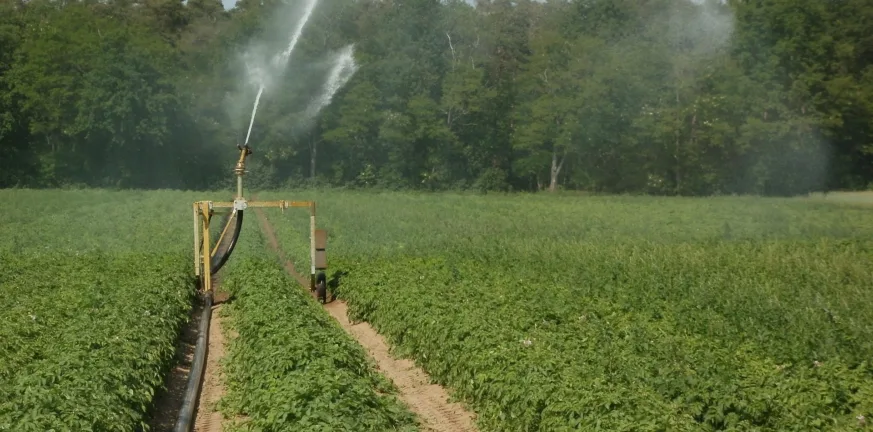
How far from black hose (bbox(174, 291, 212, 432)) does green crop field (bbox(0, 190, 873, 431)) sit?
409 millimetres

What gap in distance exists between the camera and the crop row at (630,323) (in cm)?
920

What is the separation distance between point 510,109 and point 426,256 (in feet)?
186

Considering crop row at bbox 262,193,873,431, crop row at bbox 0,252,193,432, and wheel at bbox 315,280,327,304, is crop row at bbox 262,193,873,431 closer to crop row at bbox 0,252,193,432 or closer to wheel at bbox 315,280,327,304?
wheel at bbox 315,280,327,304

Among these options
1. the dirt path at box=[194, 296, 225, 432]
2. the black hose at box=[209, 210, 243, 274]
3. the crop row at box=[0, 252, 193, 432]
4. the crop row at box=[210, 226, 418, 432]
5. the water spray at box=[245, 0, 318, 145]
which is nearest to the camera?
the crop row at box=[0, 252, 193, 432]

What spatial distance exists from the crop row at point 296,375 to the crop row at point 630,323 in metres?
1.29

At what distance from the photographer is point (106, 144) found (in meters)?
70.9

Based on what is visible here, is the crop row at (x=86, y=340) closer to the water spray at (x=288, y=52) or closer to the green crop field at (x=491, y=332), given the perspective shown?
the green crop field at (x=491, y=332)

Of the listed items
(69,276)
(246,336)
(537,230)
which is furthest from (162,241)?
(246,336)

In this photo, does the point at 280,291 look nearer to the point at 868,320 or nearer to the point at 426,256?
the point at 426,256

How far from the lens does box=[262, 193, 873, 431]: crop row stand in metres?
9.20

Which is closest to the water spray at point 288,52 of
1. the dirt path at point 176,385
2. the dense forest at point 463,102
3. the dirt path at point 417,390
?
the dirt path at point 176,385

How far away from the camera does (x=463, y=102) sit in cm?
7500

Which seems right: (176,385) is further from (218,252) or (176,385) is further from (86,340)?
(218,252)

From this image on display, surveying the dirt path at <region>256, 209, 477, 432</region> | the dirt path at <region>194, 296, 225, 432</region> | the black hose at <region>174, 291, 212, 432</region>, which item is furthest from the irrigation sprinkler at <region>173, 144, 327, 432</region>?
the dirt path at <region>256, 209, 477, 432</region>
